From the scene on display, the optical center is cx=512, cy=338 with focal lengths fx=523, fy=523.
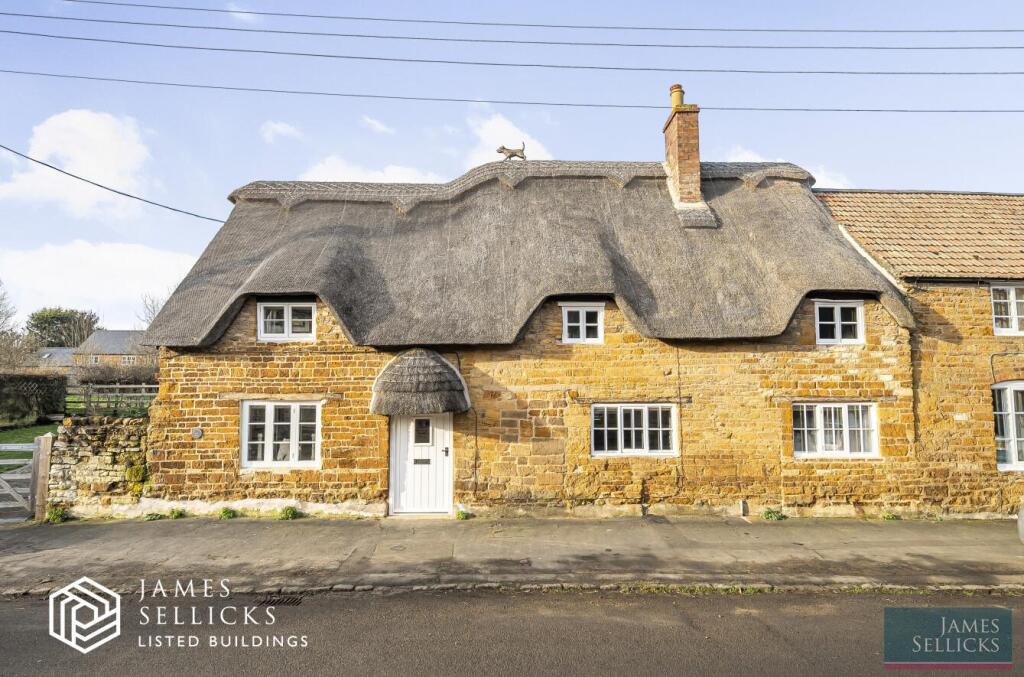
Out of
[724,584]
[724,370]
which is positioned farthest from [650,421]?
[724,584]

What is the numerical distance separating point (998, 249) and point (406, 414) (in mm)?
12569

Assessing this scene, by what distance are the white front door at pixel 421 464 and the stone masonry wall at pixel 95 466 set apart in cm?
479

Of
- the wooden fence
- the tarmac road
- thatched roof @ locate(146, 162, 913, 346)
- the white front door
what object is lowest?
the tarmac road

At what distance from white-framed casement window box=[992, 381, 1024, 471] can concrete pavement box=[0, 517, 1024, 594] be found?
1.34 meters

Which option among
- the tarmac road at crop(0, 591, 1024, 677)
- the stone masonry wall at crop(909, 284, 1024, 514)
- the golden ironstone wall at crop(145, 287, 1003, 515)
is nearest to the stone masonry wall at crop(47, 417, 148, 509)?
the golden ironstone wall at crop(145, 287, 1003, 515)

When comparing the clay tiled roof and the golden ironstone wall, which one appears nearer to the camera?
the golden ironstone wall

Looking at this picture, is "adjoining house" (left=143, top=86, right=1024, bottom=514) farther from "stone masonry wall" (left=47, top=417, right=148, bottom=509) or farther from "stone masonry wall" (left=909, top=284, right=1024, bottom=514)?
"stone masonry wall" (left=47, top=417, right=148, bottom=509)

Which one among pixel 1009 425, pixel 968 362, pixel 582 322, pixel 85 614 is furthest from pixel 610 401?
pixel 85 614

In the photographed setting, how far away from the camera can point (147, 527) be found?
9.31 meters

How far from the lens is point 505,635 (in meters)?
5.66

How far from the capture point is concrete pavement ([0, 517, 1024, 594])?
716 centimetres

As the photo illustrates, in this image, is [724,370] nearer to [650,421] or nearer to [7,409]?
[650,421]

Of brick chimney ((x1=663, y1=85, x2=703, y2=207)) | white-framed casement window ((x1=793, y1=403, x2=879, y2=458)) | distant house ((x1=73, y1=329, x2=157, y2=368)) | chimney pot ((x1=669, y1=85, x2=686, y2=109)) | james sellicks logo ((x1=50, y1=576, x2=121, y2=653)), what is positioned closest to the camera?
james sellicks logo ((x1=50, y1=576, x2=121, y2=653))

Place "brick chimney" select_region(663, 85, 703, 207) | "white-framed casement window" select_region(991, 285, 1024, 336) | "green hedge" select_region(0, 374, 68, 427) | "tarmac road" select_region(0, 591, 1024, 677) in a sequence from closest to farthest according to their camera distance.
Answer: "tarmac road" select_region(0, 591, 1024, 677)
"white-framed casement window" select_region(991, 285, 1024, 336)
"brick chimney" select_region(663, 85, 703, 207)
"green hedge" select_region(0, 374, 68, 427)
